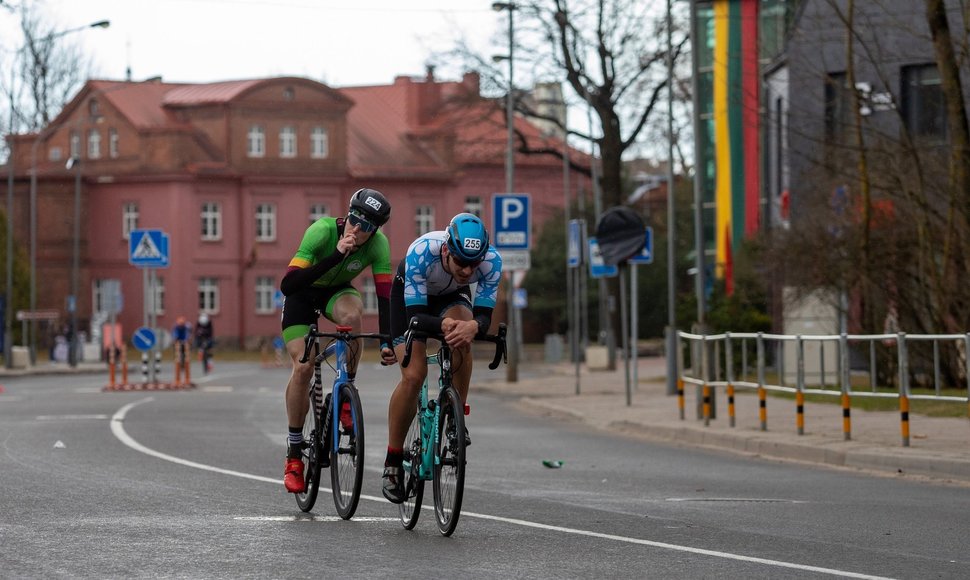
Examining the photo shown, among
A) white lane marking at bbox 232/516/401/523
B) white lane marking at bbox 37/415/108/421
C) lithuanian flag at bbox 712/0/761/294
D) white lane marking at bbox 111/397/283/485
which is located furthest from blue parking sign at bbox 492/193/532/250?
white lane marking at bbox 232/516/401/523

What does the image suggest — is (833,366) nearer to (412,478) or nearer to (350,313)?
(350,313)

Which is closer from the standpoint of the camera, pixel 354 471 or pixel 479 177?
pixel 354 471

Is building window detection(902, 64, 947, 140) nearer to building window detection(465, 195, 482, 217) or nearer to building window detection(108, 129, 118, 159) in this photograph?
building window detection(108, 129, 118, 159)

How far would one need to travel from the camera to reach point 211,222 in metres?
82.4

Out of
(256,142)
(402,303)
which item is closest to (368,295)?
(256,142)

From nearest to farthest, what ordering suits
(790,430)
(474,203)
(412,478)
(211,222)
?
(412,478)
(790,430)
(211,222)
(474,203)

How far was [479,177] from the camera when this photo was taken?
291 ft

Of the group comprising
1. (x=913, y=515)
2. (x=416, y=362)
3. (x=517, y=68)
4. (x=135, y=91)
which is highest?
(x=135, y=91)

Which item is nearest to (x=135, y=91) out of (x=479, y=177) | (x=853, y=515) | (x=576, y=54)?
(x=479, y=177)

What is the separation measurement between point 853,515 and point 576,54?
3316 cm

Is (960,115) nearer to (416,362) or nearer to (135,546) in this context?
(416,362)

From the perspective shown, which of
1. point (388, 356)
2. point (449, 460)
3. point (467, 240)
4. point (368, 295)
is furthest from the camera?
point (368, 295)

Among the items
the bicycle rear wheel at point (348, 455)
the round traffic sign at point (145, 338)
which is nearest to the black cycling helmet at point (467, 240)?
the bicycle rear wheel at point (348, 455)

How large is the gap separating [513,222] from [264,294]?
53063mm
